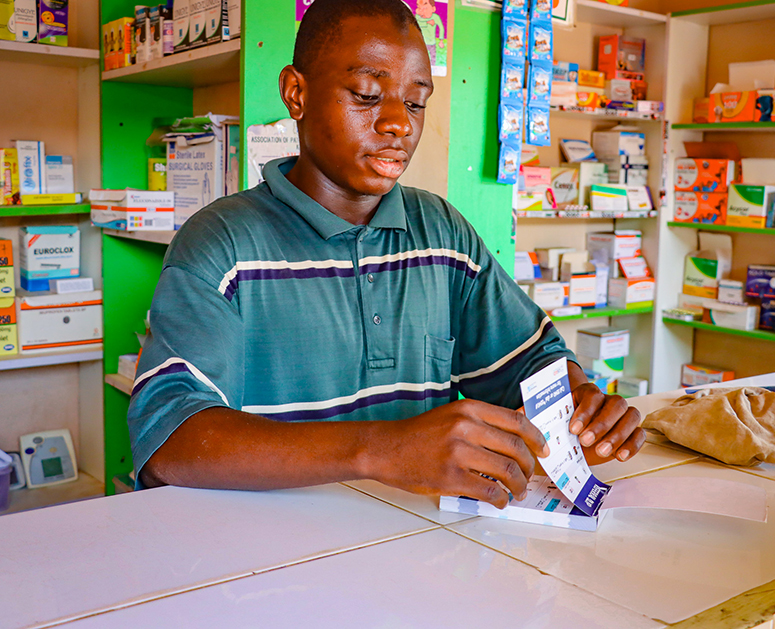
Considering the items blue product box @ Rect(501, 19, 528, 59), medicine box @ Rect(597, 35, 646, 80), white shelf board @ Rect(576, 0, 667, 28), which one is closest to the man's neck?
blue product box @ Rect(501, 19, 528, 59)

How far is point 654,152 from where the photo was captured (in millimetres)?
3795

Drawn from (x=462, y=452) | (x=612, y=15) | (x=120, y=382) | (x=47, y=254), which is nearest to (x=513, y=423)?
(x=462, y=452)

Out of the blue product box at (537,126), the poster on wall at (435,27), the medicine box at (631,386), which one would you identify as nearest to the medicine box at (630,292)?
the medicine box at (631,386)

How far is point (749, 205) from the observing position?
11.5 feet

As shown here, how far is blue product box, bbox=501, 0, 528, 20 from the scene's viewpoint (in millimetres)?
2285

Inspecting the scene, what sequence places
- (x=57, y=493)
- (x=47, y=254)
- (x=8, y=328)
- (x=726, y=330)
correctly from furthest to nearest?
1. (x=726, y=330)
2. (x=57, y=493)
3. (x=47, y=254)
4. (x=8, y=328)

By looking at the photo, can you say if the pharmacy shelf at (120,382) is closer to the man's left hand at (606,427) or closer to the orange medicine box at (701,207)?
the man's left hand at (606,427)

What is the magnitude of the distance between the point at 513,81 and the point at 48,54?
1522mm

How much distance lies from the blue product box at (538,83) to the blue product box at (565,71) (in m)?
1.00

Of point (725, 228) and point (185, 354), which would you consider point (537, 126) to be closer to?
point (725, 228)

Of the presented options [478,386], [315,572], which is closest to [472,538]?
[315,572]

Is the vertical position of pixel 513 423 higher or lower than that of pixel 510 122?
lower

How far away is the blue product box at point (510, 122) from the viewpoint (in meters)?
2.34

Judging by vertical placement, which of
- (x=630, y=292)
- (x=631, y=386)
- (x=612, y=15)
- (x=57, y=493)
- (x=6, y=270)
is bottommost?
(x=57, y=493)
